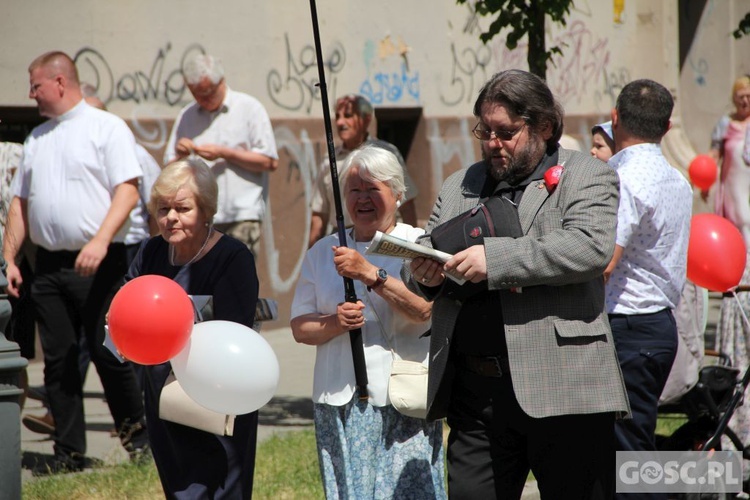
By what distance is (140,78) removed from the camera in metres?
9.80

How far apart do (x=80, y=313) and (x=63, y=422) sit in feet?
1.98

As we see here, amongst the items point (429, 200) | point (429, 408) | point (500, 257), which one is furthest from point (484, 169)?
point (429, 200)

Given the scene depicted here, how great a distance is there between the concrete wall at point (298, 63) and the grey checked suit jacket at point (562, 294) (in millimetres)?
4958

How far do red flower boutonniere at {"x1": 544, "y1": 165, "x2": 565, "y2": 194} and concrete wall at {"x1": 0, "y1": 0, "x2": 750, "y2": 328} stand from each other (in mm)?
4916

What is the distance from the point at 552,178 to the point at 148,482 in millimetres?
3052

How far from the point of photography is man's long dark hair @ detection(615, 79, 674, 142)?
5016 mm

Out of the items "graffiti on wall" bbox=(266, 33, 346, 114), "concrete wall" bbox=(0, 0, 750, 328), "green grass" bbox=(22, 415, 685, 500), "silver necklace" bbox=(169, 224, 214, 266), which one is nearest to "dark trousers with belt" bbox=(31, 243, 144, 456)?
"green grass" bbox=(22, 415, 685, 500)

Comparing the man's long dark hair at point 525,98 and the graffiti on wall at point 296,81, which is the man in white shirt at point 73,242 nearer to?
the man's long dark hair at point 525,98

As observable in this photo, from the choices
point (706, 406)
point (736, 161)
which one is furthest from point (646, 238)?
point (736, 161)

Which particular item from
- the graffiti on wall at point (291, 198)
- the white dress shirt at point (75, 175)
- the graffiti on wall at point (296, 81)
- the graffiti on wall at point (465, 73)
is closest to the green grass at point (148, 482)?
the white dress shirt at point (75, 175)

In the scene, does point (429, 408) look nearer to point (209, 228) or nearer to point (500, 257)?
point (500, 257)

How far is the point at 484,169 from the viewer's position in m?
4.05

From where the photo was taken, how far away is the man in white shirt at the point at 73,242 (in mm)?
6500

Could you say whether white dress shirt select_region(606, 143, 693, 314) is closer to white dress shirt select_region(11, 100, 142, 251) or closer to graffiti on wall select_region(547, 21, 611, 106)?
white dress shirt select_region(11, 100, 142, 251)
